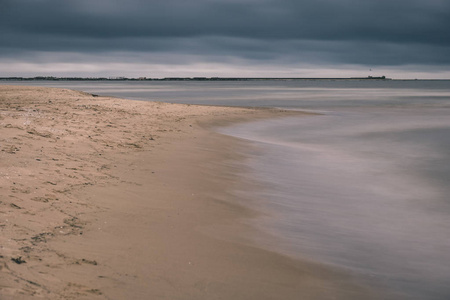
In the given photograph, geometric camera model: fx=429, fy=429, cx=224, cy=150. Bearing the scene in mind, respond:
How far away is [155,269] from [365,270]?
6.98 feet

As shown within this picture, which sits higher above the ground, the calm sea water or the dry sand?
the dry sand

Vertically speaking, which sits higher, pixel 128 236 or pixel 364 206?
pixel 128 236

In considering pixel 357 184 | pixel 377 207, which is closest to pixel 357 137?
pixel 357 184

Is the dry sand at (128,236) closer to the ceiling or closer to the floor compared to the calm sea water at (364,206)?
closer to the ceiling

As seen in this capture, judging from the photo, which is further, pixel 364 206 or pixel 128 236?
pixel 364 206

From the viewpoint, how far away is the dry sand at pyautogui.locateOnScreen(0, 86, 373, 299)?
3.35 m

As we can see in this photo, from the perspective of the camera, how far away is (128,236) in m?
4.42

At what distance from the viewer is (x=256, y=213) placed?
6000 millimetres

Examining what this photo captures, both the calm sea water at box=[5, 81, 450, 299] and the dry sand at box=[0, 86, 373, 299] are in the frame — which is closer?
the dry sand at box=[0, 86, 373, 299]

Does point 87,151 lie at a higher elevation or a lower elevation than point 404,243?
higher

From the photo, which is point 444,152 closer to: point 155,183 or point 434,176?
point 434,176

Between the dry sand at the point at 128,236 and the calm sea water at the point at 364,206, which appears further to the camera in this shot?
the calm sea water at the point at 364,206

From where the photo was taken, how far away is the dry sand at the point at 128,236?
3354mm

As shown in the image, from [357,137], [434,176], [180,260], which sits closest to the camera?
[180,260]
